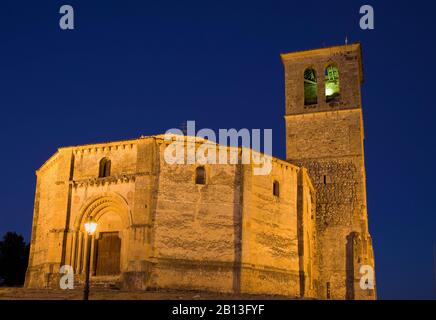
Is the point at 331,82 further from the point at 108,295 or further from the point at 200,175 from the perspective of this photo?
the point at 108,295

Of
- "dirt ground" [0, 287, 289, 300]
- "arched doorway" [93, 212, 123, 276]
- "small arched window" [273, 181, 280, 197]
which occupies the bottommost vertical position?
"dirt ground" [0, 287, 289, 300]

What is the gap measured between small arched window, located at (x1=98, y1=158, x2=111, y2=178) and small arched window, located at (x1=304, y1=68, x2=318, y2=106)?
55.2ft

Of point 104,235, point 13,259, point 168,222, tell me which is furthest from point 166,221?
point 13,259

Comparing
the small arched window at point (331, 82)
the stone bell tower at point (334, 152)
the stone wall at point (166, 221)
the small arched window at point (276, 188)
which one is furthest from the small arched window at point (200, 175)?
the small arched window at point (331, 82)

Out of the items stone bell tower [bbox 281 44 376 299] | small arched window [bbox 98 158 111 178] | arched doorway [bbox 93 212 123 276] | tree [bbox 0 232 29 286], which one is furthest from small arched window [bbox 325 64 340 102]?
tree [bbox 0 232 29 286]

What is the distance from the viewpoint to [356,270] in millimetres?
35344

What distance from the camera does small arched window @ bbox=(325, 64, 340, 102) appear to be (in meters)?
40.0

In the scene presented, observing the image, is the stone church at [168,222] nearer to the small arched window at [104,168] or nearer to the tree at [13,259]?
the small arched window at [104,168]

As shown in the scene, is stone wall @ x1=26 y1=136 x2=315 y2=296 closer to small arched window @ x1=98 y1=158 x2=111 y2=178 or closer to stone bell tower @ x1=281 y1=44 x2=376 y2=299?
small arched window @ x1=98 y1=158 x2=111 y2=178

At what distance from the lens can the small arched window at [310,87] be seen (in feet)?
133

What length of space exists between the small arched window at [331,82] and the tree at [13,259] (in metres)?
25.6
